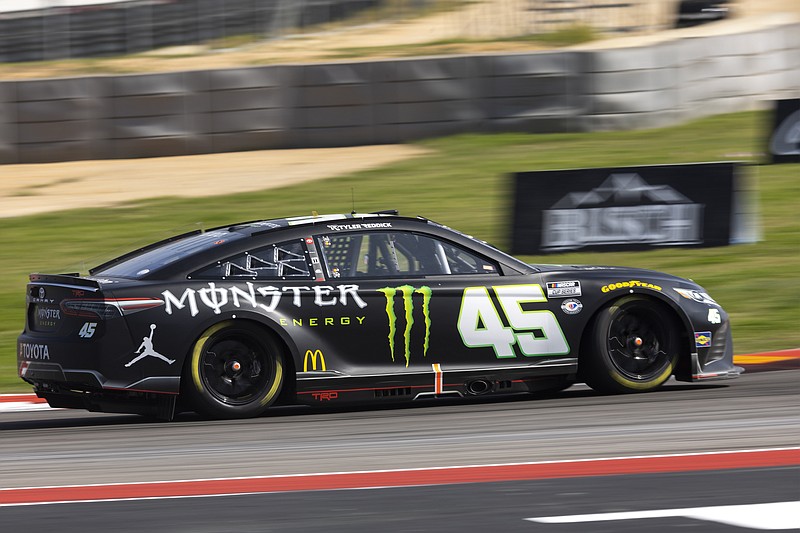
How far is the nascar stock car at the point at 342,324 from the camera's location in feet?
24.9

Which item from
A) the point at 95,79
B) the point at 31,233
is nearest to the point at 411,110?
the point at 95,79

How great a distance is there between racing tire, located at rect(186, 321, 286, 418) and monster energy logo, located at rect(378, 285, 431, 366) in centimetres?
70

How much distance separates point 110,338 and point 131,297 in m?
0.27

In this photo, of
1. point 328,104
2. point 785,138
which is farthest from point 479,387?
point 328,104

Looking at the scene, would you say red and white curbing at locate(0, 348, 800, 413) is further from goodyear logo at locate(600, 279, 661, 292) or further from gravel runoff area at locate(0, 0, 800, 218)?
gravel runoff area at locate(0, 0, 800, 218)

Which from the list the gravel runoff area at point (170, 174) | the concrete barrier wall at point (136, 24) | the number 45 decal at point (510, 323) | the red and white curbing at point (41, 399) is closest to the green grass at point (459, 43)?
the gravel runoff area at point (170, 174)

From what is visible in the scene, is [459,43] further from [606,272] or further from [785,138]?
[606,272]

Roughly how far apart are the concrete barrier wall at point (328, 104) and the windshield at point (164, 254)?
39.5 ft

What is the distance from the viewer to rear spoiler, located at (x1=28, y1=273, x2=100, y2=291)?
763 centimetres

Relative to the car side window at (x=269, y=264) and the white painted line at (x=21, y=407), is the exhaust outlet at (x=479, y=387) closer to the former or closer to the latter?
the car side window at (x=269, y=264)

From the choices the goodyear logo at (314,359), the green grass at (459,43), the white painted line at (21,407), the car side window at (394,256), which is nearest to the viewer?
the goodyear logo at (314,359)

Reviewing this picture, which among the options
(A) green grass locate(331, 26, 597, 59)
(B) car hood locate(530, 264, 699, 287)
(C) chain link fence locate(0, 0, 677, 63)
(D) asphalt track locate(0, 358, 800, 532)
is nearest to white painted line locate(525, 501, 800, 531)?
(D) asphalt track locate(0, 358, 800, 532)

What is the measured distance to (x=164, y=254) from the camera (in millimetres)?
8078

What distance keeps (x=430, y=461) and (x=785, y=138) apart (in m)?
13.3
